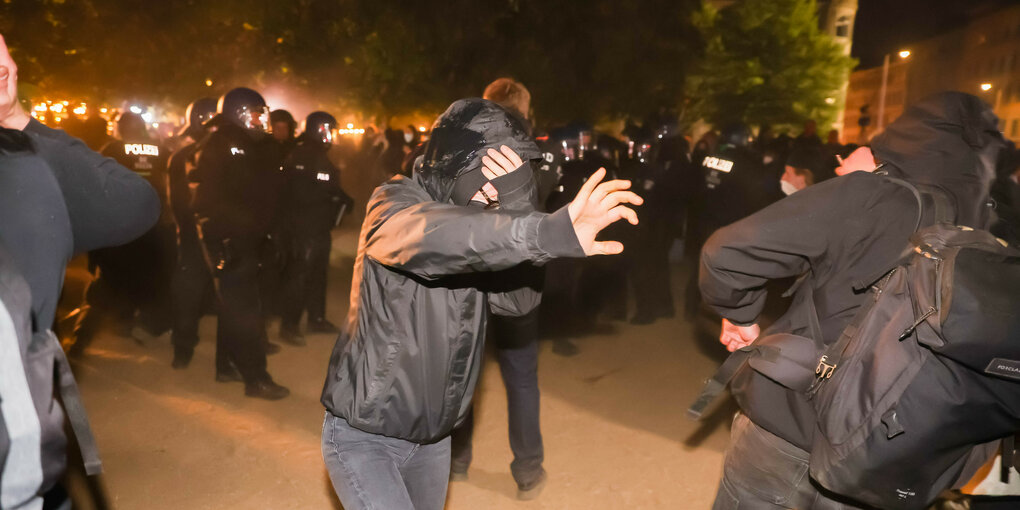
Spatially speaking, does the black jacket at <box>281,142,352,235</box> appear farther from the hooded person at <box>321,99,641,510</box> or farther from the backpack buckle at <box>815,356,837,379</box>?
the backpack buckle at <box>815,356,837,379</box>

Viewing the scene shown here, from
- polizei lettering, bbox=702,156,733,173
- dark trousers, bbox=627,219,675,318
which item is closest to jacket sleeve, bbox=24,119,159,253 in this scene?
polizei lettering, bbox=702,156,733,173

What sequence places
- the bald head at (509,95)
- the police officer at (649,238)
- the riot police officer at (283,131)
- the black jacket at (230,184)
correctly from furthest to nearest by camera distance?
the police officer at (649,238), the riot police officer at (283,131), the black jacket at (230,184), the bald head at (509,95)

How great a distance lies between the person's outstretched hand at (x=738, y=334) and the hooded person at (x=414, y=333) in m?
0.90

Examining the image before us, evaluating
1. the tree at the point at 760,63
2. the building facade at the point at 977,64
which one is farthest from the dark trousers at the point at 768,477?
the building facade at the point at 977,64

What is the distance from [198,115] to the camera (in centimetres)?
609

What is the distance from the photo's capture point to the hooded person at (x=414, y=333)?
215 centimetres

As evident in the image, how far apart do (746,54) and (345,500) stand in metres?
42.3

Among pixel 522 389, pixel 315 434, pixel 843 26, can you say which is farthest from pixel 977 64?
pixel 315 434

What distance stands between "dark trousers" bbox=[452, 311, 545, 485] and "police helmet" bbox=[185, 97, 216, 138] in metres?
3.43

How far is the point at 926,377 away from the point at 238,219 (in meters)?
4.39

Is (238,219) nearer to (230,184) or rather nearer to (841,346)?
(230,184)

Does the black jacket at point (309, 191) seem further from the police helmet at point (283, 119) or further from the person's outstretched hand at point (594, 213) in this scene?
the person's outstretched hand at point (594, 213)

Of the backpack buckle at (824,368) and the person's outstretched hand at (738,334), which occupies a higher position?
the backpack buckle at (824,368)

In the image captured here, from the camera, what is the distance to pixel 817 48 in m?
A: 42.9
